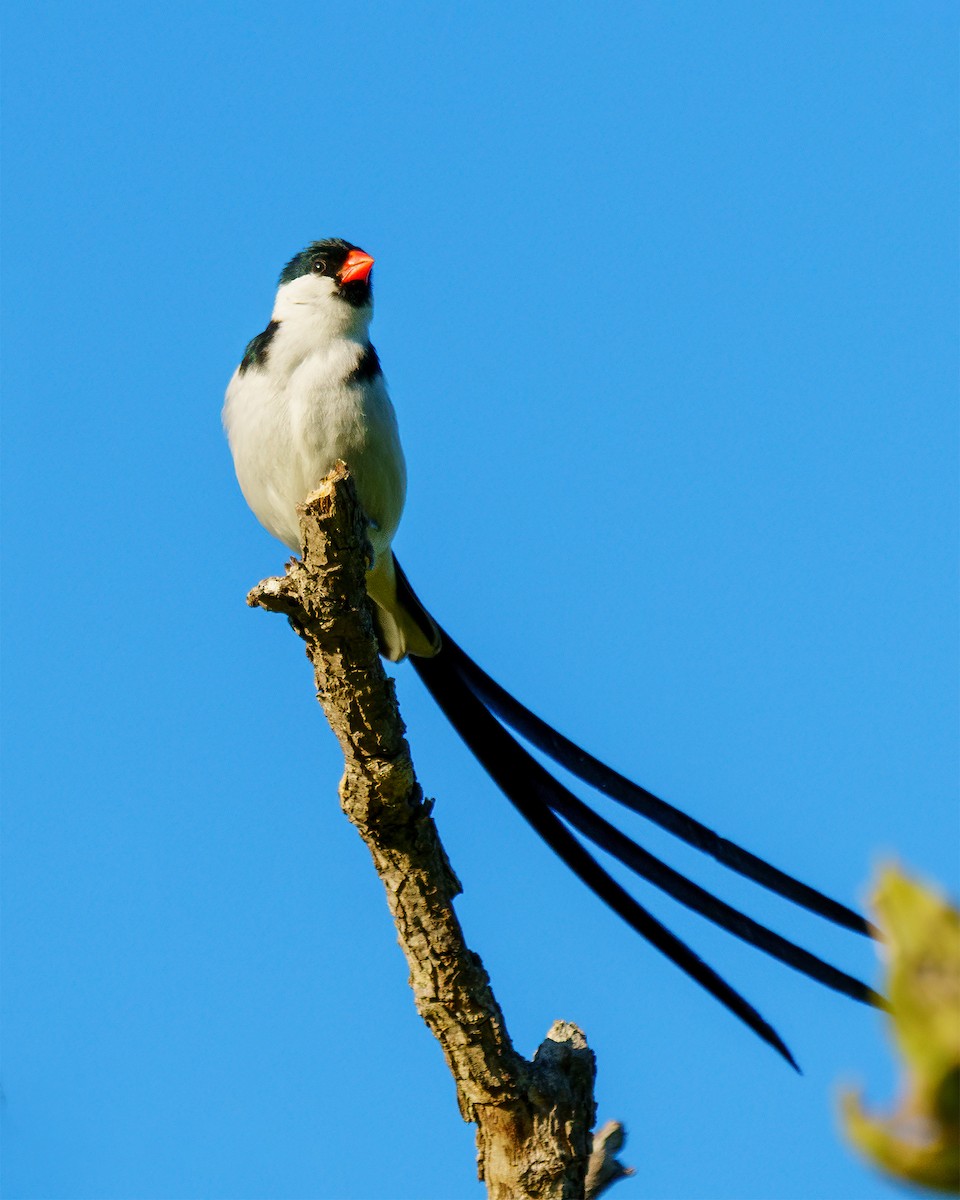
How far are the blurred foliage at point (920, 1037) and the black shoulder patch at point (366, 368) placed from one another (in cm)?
258

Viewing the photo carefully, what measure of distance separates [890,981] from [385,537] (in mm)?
2623

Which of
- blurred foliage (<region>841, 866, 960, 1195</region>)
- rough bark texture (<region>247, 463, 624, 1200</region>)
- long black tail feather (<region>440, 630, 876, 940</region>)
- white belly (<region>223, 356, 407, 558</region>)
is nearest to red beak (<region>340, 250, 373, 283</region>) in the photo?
white belly (<region>223, 356, 407, 558</region>)

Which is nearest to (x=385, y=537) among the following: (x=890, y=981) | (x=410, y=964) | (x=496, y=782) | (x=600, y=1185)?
(x=496, y=782)

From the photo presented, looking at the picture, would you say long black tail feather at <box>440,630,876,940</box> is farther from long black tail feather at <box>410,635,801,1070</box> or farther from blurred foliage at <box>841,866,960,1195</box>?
blurred foliage at <box>841,866,960,1195</box>

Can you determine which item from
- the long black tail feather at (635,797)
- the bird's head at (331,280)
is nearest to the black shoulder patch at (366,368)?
the bird's head at (331,280)

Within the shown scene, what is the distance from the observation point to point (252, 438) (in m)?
2.92

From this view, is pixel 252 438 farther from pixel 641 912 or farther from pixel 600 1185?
pixel 600 1185

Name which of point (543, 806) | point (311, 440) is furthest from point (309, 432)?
point (543, 806)

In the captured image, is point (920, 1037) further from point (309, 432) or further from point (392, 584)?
point (392, 584)

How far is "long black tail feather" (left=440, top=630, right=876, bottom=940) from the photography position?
2.14 meters

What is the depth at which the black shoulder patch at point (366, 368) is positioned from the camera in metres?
2.91

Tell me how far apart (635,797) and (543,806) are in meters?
0.21

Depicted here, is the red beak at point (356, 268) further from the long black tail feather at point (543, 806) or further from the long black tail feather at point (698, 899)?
the long black tail feather at point (698, 899)

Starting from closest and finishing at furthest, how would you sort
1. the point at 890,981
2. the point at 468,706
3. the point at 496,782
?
the point at 890,981 < the point at 496,782 < the point at 468,706
